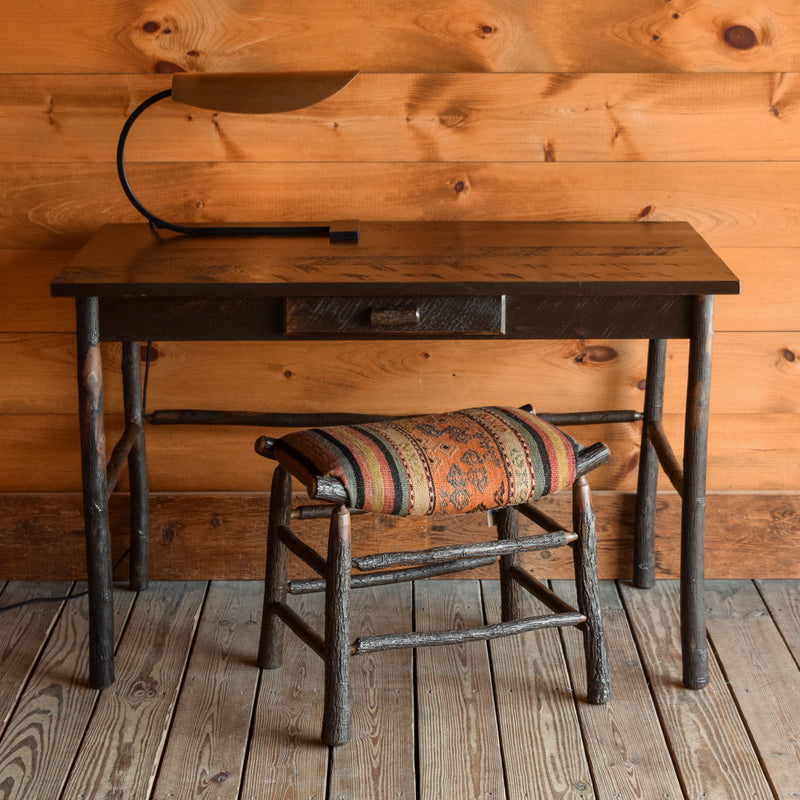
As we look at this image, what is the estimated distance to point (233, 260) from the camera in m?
1.95

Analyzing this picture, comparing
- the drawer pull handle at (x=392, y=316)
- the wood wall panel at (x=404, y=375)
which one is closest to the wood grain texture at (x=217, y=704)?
the wood wall panel at (x=404, y=375)

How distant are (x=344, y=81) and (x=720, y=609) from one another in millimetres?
1348

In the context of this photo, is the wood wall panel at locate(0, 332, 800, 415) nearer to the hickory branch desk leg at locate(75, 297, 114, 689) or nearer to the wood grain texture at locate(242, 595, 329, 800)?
the hickory branch desk leg at locate(75, 297, 114, 689)

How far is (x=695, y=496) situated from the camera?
1979 mm

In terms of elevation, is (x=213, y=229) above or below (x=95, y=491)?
above

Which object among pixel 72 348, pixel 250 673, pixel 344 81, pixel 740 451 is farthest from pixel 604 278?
pixel 72 348

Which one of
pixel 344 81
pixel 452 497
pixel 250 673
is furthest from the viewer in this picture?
pixel 250 673

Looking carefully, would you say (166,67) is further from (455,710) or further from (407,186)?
(455,710)

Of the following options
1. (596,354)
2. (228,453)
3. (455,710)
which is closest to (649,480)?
(596,354)

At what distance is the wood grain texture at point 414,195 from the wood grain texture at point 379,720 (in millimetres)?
845

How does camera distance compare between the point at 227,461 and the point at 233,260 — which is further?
the point at 227,461

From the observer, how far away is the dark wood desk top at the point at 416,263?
181cm

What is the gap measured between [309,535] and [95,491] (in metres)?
0.59

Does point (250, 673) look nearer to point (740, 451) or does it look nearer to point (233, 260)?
point (233, 260)
